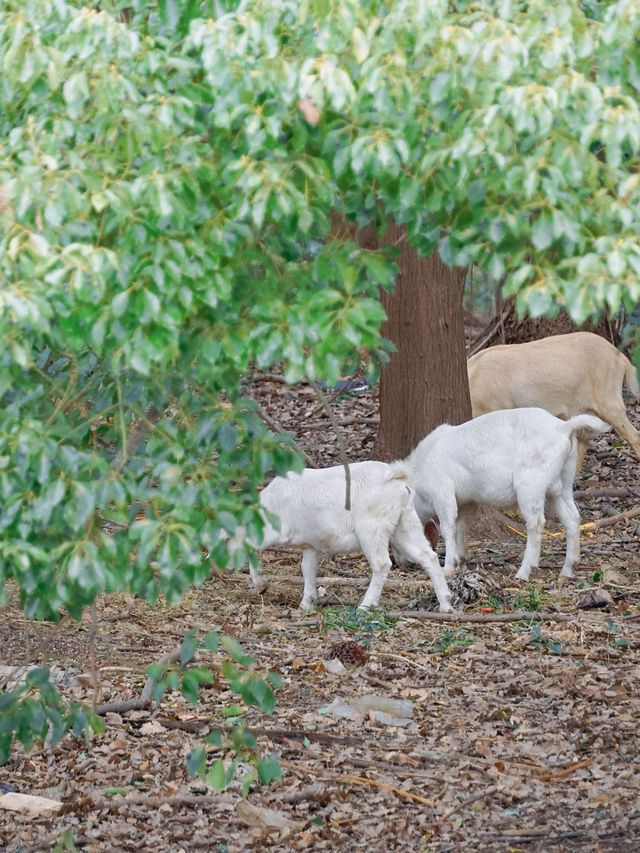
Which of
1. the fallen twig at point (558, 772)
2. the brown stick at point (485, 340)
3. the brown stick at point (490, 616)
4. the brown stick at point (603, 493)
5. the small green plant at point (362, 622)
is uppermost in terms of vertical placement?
the brown stick at point (485, 340)

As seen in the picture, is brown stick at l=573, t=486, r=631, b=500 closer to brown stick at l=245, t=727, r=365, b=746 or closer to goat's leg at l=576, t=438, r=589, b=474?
goat's leg at l=576, t=438, r=589, b=474

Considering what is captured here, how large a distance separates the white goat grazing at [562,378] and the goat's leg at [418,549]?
4.16 metres

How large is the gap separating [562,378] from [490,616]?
528 cm

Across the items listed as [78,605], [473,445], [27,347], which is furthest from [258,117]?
[473,445]

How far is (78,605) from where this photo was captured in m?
3.21

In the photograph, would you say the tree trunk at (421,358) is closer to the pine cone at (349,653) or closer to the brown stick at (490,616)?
the brown stick at (490,616)

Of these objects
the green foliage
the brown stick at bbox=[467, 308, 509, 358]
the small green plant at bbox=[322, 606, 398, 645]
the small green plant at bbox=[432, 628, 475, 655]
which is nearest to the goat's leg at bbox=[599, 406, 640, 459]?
the brown stick at bbox=[467, 308, 509, 358]

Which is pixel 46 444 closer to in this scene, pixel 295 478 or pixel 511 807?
pixel 511 807

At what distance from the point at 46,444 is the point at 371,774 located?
3.27 m

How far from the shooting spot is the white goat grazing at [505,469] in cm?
885

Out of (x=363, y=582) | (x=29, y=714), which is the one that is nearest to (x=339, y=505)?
(x=363, y=582)

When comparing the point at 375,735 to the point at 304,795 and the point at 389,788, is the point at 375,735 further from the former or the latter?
the point at 304,795

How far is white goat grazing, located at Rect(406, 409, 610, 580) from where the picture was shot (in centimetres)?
885

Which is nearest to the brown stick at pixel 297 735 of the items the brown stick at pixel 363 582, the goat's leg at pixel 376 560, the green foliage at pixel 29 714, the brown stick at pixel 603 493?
the goat's leg at pixel 376 560
